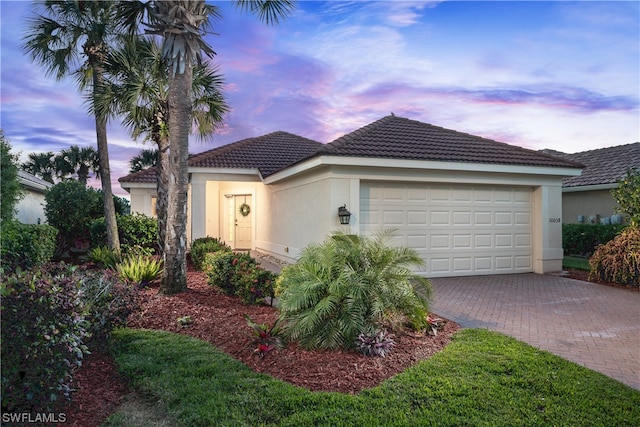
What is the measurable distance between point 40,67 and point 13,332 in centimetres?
1129

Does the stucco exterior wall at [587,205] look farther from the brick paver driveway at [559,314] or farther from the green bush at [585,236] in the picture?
the brick paver driveway at [559,314]

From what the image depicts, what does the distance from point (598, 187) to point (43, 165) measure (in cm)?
3183

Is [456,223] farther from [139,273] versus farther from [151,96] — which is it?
[151,96]

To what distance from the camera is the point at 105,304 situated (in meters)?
5.07

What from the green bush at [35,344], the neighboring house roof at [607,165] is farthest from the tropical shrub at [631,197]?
the green bush at [35,344]

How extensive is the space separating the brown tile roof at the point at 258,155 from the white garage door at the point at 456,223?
4796 millimetres

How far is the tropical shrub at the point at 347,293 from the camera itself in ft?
15.3

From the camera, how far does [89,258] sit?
11.4 m

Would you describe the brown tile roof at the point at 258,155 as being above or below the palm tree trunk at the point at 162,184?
above

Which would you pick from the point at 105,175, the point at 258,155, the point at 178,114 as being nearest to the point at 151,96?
the point at 105,175

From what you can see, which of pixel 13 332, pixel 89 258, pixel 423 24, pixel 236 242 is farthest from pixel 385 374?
pixel 236 242

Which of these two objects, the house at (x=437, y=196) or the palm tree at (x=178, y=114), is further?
the house at (x=437, y=196)

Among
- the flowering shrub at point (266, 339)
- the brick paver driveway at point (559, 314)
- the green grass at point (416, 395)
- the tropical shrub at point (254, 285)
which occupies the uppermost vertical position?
the tropical shrub at point (254, 285)

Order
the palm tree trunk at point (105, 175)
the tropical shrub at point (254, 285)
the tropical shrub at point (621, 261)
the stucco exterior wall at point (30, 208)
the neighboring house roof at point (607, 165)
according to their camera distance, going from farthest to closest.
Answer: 1. the stucco exterior wall at point (30, 208)
2. the neighboring house roof at point (607, 165)
3. the palm tree trunk at point (105, 175)
4. the tropical shrub at point (621, 261)
5. the tropical shrub at point (254, 285)
